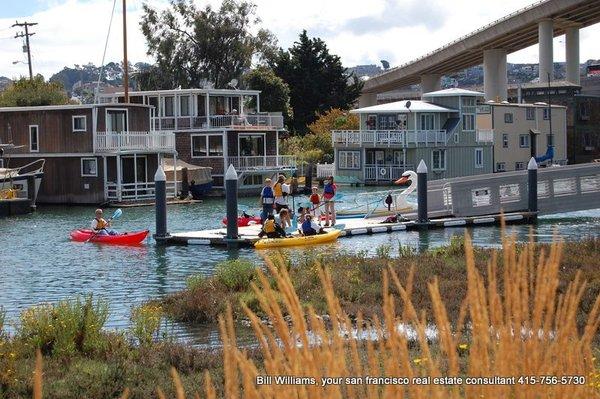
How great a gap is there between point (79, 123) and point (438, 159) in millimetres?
29256

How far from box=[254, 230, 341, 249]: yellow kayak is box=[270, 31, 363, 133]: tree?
70.2 meters

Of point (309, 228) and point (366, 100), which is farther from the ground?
point (366, 100)

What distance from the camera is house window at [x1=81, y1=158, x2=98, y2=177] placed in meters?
58.5

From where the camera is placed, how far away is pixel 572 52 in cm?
12338

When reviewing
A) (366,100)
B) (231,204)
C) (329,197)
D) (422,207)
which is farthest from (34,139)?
(366,100)

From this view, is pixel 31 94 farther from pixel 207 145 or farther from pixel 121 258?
pixel 121 258

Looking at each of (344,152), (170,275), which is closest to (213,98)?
(344,152)

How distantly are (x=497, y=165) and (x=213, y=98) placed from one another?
24117mm

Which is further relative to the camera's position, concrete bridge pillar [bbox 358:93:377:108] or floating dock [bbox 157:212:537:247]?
concrete bridge pillar [bbox 358:93:377:108]

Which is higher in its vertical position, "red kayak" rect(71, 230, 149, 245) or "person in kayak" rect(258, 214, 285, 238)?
"person in kayak" rect(258, 214, 285, 238)

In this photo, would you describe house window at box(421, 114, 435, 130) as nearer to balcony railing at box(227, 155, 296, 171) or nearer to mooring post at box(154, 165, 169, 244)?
balcony railing at box(227, 155, 296, 171)

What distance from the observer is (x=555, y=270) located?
4.46 m

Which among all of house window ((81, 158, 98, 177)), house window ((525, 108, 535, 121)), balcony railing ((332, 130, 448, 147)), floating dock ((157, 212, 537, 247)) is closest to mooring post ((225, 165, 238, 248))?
floating dock ((157, 212, 537, 247))

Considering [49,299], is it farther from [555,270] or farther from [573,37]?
[573,37]
